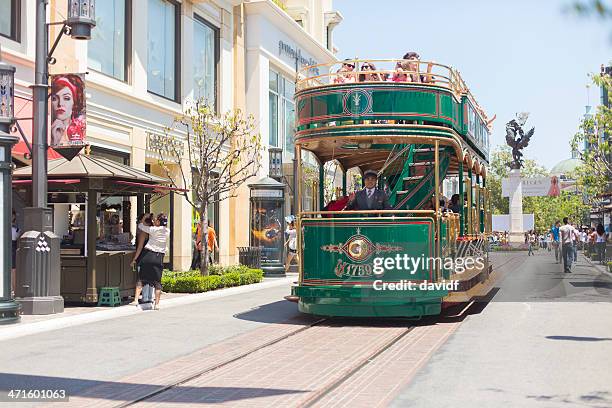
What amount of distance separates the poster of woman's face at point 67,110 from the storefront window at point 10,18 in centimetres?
444

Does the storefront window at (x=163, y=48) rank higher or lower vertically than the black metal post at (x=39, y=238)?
higher

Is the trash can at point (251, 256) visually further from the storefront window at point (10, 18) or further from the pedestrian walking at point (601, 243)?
the pedestrian walking at point (601, 243)

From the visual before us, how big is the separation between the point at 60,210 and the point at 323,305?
968cm

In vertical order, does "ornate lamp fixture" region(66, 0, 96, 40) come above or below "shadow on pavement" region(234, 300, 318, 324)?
above

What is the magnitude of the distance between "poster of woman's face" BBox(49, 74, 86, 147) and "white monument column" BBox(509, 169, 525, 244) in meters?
51.2

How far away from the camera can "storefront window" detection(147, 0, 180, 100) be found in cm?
2744

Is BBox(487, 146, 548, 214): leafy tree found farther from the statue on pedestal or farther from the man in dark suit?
the man in dark suit

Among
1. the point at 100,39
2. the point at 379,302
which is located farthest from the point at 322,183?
the point at 100,39

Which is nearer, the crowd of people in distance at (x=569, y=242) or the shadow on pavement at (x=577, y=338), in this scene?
the shadow on pavement at (x=577, y=338)

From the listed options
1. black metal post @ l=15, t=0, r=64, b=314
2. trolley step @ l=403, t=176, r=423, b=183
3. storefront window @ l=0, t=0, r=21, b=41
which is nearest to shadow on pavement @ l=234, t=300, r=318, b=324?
trolley step @ l=403, t=176, r=423, b=183

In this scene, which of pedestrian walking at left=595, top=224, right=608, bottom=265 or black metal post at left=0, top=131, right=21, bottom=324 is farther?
pedestrian walking at left=595, top=224, right=608, bottom=265

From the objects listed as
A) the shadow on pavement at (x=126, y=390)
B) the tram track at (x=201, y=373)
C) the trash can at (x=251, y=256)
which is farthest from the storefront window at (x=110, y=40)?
the shadow on pavement at (x=126, y=390)

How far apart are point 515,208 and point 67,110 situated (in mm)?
53812

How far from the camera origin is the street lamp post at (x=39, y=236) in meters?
14.1
